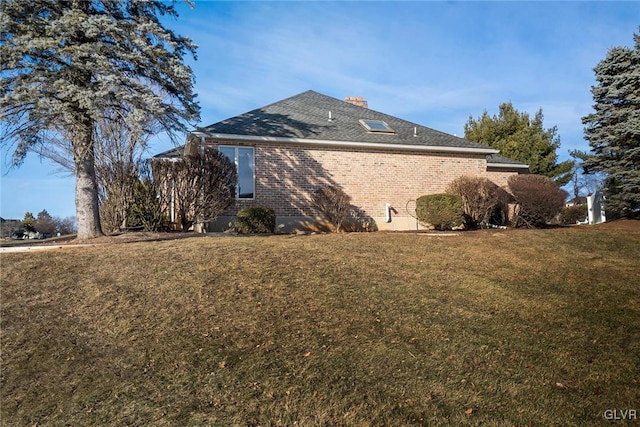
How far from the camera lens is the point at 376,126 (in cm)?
1655

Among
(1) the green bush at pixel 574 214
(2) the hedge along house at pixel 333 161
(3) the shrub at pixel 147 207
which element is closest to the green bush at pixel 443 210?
(2) the hedge along house at pixel 333 161

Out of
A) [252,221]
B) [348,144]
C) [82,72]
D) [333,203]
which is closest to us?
[82,72]

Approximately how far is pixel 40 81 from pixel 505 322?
33.8 ft

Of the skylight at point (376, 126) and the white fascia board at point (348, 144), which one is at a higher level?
the skylight at point (376, 126)

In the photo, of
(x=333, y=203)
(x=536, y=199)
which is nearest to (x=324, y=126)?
(x=333, y=203)

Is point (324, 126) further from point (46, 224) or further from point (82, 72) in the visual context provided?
point (46, 224)

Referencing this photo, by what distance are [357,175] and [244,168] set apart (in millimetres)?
3915

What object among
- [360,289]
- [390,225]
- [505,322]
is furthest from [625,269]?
[390,225]

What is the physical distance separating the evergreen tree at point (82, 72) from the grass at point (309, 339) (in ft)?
10.8

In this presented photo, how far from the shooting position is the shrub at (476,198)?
13.5 metres

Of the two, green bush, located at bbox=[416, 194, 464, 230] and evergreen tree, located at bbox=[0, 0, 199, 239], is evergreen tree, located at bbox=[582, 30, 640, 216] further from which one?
evergreen tree, located at bbox=[0, 0, 199, 239]

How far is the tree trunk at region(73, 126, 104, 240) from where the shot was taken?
1003 cm

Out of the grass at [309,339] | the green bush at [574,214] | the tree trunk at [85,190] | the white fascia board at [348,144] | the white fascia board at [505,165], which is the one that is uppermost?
the white fascia board at [348,144]

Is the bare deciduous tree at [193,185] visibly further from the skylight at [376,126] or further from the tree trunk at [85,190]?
the skylight at [376,126]
